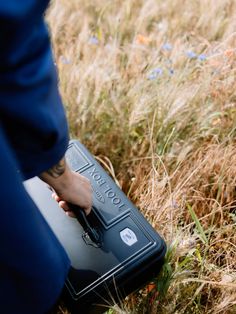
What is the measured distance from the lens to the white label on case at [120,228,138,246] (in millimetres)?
1114

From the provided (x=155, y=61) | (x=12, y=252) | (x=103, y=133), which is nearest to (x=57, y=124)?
(x=12, y=252)

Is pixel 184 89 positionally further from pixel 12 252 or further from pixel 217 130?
pixel 12 252

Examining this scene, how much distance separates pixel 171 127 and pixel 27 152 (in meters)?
1.03

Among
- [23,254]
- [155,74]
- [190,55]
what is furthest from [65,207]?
[190,55]

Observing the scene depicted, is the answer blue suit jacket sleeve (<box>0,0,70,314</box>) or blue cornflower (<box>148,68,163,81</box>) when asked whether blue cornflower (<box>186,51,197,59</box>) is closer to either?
blue cornflower (<box>148,68,163,81</box>)

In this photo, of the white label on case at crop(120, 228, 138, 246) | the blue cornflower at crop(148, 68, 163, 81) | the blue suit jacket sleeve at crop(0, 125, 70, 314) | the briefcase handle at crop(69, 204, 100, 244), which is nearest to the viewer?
the blue suit jacket sleeve at crop(0, 125, 70, 314)

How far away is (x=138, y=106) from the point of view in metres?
1.63

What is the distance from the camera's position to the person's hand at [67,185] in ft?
2.73

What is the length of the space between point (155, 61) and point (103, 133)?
0.44 m

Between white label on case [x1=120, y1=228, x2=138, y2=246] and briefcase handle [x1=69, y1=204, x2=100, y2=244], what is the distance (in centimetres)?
7

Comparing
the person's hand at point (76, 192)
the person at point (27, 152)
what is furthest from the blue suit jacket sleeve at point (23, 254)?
the person's hand at point (76, 192)

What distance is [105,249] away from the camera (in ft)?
3.62

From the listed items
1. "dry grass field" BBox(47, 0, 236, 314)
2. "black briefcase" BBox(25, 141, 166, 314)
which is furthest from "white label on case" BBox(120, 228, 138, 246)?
"dry grass field" BBox(47, 0, 236, 314)

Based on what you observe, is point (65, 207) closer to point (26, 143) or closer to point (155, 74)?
point (26, 143)
